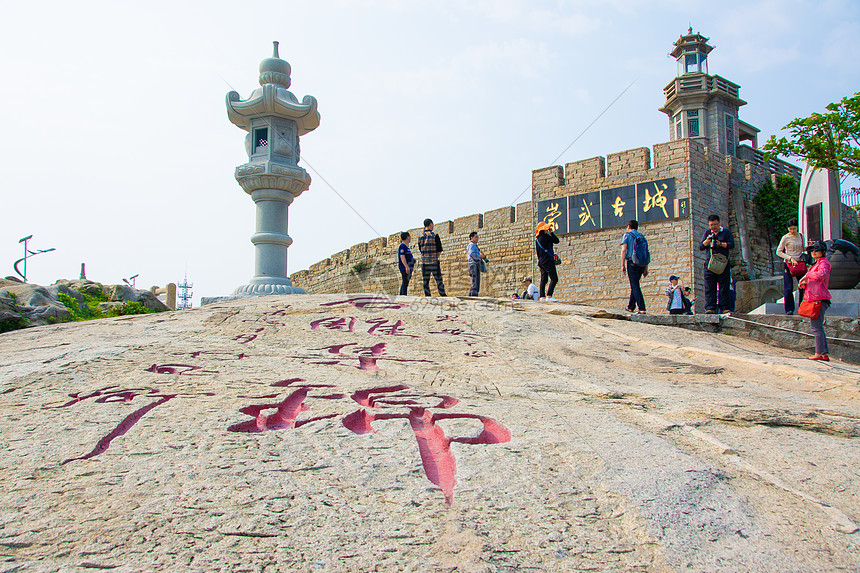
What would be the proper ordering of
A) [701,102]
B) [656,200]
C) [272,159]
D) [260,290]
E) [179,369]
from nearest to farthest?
[179,369]
[260,290]
[272,159]
[656,200]
[701,102]

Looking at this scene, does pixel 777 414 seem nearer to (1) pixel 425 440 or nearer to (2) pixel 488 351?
(1) pixel 425 440

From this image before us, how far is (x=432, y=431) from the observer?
210 cm

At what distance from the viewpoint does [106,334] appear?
173 inches

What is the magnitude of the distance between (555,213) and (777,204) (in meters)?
6.07

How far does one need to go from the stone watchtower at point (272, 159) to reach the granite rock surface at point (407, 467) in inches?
237

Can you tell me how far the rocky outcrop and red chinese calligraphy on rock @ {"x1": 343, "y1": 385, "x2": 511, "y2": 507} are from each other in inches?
208

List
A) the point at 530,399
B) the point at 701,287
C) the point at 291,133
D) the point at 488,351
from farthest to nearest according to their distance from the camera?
the point at 701,287 < the point at 291,133 < the point at 488,351 < the point at 530,399

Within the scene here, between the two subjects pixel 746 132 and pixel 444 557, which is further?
pixel 746 132

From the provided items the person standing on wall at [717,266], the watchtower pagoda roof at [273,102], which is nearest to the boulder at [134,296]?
the watchtower pagoda roof at [273,102]

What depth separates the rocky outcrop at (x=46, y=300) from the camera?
5.91 metres

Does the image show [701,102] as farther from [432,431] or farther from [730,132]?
[432,431]

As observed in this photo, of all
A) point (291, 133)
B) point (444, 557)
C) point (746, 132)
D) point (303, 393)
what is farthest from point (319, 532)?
point (746, 132)

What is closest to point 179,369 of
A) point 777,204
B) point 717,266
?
point 717,266

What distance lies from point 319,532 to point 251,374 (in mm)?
1674
